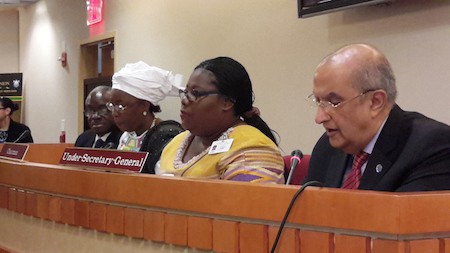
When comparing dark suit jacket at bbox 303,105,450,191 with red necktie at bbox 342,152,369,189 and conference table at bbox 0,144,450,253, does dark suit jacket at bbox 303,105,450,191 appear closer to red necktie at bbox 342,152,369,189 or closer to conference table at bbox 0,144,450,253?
red necktie at bbox 342,152,369,189

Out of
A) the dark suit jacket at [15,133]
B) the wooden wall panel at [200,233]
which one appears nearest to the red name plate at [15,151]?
the wooden wall panel at [200,233]

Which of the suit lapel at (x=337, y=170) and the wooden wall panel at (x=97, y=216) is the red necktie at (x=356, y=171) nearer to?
the suit lapel at (x=337, y=170)

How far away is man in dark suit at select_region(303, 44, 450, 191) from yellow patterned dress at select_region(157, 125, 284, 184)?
0.42 metres

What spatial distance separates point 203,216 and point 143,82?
6.63 ft

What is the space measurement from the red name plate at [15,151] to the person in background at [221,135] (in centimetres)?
57

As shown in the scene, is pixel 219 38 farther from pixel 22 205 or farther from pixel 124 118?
pixel 22 205

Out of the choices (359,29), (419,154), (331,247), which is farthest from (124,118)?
(331,247)

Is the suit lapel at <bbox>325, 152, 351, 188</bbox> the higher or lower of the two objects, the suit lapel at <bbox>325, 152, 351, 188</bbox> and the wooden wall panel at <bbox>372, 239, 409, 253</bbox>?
the higher

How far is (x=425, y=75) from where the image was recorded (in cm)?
270

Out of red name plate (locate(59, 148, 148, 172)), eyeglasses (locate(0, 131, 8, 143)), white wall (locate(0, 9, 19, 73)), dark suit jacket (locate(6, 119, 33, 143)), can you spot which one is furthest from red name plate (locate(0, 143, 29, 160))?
white wall (locate(0, 9, 19, 73))

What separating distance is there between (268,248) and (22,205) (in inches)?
47.2

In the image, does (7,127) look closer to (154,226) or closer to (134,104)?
(134,104)

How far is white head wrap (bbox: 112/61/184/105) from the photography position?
3.12 metres

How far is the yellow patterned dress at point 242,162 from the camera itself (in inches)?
72.9
